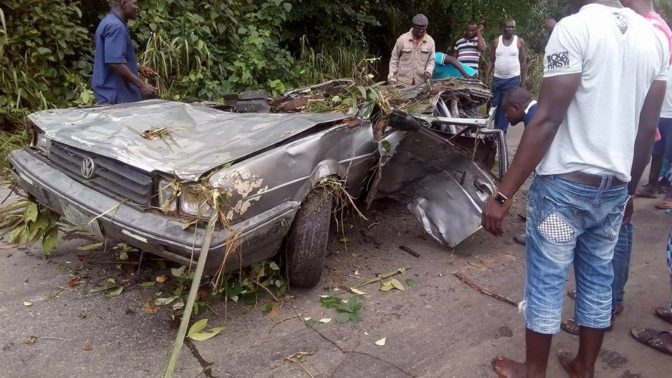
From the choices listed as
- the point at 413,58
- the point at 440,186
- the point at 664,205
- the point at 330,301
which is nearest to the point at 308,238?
the point at 330,301

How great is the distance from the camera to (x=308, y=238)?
3.12 metres

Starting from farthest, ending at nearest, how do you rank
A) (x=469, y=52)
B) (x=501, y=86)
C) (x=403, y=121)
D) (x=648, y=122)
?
1. (x=469, y=52)
2. (x=501, y=86)
3. (x=403, y=121)
4. (x=648, y=122)

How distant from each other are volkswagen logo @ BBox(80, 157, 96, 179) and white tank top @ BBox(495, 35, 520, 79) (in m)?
5.92

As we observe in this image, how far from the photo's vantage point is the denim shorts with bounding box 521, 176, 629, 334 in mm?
2203

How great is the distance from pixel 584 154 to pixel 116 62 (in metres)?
3.61

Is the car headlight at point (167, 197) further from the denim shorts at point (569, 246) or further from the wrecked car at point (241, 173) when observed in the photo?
the denim shorts at point (569, 246)

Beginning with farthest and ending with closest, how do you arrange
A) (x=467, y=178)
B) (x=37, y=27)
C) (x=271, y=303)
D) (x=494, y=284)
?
(x=37, y=27), (x=467, y=178), (x=494, y=284), (x=271, y=303)

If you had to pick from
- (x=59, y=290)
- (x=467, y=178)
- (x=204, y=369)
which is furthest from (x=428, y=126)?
(x=59, y=290)

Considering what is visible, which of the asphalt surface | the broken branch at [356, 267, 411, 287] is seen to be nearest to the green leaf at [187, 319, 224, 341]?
the asphalt surface

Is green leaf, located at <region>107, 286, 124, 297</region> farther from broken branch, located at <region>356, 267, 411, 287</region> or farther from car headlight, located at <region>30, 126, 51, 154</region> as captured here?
broken branch, located at <region>356, 267, 411, 287</region>

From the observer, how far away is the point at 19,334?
2.84 m

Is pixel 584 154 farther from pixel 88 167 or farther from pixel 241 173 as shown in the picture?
pixel 88 167

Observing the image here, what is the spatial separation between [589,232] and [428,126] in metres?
1.69

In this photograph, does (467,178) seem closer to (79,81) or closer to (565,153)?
(565,153)
